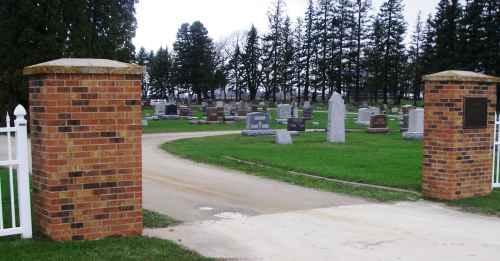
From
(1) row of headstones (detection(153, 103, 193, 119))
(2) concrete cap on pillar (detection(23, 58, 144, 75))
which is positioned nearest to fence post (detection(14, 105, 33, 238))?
(2) concrete cap on pillar (detection(23, 58, 144, 75))

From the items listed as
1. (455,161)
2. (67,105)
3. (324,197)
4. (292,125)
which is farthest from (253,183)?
(292,125)

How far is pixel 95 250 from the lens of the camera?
544cm

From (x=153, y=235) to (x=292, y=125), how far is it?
19246mm

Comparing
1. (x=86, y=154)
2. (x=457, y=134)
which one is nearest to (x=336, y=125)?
(x=457, y=134)

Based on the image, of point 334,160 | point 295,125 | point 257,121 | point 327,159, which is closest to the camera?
point 334,160

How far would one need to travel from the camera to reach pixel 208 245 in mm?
5914

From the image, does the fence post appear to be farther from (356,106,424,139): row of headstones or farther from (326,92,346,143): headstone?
(356,106,424,139): row of headstones

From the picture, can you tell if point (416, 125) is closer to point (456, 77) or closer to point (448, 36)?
point (456, 77)

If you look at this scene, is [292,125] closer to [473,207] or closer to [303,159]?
[303,159]

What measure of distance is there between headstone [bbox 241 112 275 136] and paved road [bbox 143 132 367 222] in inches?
407

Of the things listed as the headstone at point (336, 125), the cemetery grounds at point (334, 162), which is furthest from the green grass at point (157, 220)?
the headstone at point (336, 125)

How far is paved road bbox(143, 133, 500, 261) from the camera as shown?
18.8 feet

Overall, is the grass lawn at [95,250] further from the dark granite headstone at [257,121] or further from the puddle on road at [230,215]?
the dark granite headstone at [257,121]

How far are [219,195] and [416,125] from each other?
574 inches
